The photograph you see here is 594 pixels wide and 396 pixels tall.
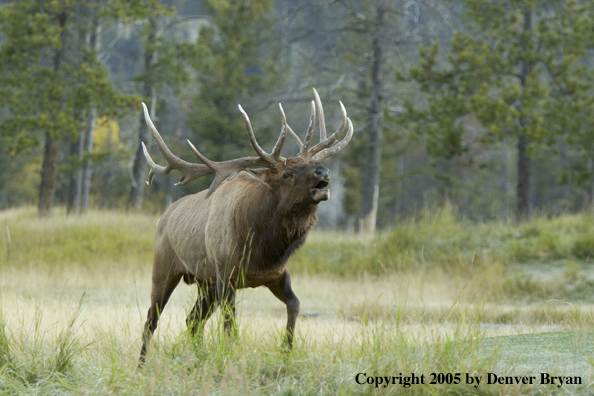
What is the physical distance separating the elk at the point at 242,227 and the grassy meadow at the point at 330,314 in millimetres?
330

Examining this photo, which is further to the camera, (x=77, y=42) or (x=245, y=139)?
(x=245, y=139)

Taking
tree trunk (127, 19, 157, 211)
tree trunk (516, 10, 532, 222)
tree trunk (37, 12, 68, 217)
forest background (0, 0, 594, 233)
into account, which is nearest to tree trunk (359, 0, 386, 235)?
forest background (0, 0, 594, 233)

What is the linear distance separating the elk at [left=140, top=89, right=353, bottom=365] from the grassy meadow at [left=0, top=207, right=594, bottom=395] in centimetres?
33

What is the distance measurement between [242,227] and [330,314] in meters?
4.63

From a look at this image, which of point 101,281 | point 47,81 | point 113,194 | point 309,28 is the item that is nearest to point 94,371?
point 101,281

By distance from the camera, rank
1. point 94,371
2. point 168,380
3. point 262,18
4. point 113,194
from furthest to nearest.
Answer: point 113,194
point 262,18
point 94,371
point 168,380

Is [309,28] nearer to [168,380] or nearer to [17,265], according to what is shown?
[17,265]

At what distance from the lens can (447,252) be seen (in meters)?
13.3

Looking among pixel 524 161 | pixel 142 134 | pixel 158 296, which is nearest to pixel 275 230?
pixel 158 296

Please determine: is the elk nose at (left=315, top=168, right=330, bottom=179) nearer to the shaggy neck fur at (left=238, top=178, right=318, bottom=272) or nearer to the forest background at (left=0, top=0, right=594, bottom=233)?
the shaggy neck fur at (left=238, top=178, right=318, bottom=272)

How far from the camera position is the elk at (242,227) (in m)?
5.67

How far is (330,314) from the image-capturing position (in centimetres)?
1021

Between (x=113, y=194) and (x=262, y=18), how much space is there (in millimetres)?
17049

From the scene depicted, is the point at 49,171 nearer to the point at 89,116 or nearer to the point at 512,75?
the point at 89,116
